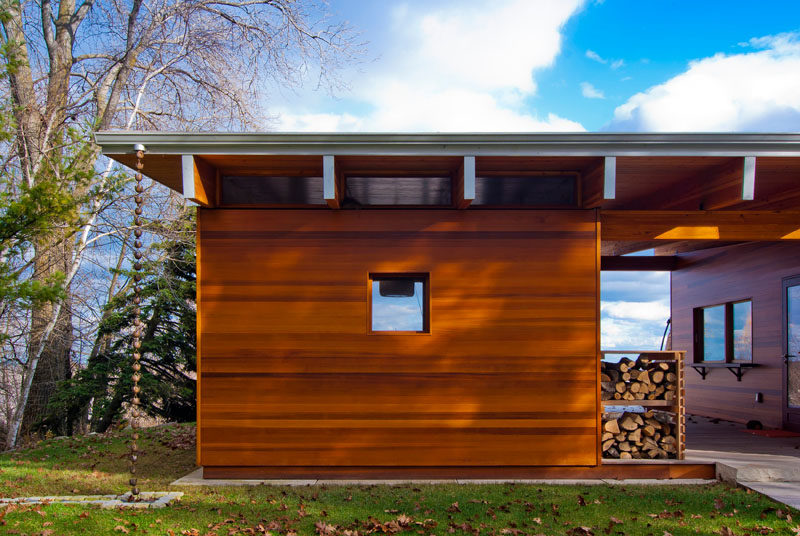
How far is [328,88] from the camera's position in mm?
13680

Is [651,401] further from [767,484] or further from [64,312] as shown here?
[64,312]

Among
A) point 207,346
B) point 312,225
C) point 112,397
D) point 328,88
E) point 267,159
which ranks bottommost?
point 112,397

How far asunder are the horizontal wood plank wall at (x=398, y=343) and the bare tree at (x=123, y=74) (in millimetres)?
4659

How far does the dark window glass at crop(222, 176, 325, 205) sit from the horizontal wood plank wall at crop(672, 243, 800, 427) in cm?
650

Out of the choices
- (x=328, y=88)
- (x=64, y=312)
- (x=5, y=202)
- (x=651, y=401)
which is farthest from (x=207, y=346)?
(x=328, y=88)

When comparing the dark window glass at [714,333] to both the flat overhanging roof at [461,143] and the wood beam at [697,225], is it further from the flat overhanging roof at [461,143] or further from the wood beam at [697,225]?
the flat overhanging roof at [461,143]

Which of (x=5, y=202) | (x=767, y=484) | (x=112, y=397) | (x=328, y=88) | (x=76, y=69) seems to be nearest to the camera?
(x=767, y=484)

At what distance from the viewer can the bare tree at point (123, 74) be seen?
10383 mm

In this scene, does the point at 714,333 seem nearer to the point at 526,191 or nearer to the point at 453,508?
the point at 526,191

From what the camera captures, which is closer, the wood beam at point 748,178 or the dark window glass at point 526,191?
the wood beam at point 748,178

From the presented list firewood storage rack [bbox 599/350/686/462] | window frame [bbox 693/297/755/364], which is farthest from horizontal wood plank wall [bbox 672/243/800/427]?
firewood storage rack [bbox 599/350/686/462]

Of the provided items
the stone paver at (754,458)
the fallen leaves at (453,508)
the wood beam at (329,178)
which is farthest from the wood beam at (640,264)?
the fallen leaves at (453,508)

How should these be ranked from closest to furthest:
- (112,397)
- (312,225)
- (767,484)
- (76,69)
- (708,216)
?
1. (767,484)
2. (312,225)
3. (708,216)
4. (112,397)
5. (76,69)

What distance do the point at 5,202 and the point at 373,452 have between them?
17.6 feet
